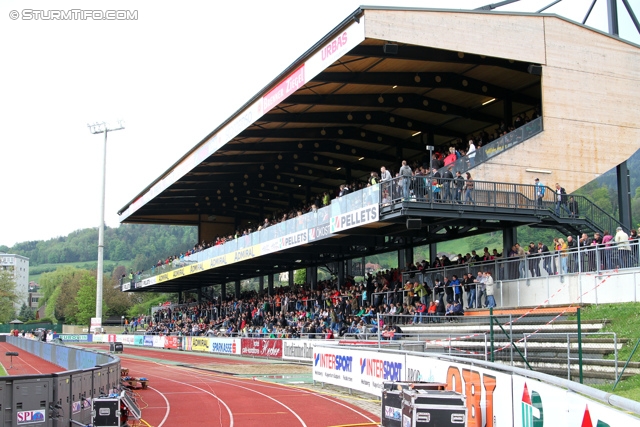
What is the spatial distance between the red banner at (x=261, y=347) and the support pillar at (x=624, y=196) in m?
17.6

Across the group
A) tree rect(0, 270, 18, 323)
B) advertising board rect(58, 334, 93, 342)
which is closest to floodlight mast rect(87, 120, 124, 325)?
advertising board rect(58, 334, 93, 342)

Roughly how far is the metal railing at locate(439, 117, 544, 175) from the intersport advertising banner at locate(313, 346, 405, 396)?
8.83 meters

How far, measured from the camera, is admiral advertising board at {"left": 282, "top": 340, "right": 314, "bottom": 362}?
3378cm

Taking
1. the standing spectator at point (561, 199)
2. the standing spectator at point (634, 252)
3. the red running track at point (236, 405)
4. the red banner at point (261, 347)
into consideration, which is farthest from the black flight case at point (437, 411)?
the red banner at point (261, 347)

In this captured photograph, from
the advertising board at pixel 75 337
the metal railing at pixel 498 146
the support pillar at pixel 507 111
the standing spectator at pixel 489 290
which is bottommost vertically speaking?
the advertising board at pixel 75 337

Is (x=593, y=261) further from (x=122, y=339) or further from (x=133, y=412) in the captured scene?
(x=122, y=339)

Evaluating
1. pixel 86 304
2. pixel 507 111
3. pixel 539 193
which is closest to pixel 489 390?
pixel 539 193

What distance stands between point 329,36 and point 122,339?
5107 cm

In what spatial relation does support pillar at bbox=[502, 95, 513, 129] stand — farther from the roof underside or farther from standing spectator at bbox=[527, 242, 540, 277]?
standing spectator at bbox=[527, 242, 540, 277]

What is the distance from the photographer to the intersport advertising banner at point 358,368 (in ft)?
56.6

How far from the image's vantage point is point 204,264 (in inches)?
2010

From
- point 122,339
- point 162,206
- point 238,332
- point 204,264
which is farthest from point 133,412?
point 122,339

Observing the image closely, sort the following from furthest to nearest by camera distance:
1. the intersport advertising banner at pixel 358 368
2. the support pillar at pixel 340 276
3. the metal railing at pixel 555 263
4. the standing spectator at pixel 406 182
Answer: the support pillar at pixel 340 276, the standing spectator at pixel 406 182, the metal railing at pixel 555 263, the intersport advertising banner at pixel 358 368

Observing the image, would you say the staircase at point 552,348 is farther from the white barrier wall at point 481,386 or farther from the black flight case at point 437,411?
the black flight case at point 437,411
